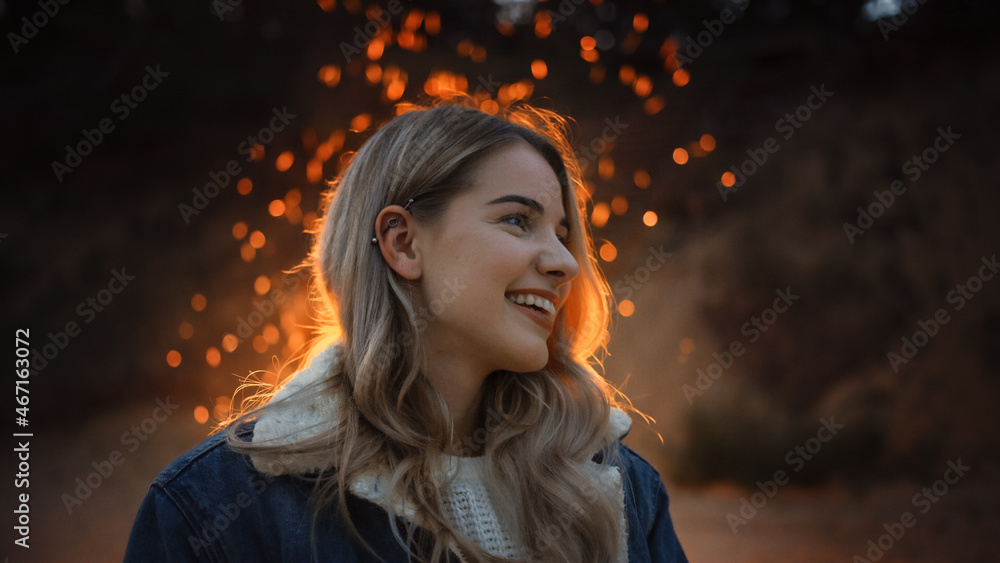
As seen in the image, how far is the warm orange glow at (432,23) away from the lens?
5.10 metres

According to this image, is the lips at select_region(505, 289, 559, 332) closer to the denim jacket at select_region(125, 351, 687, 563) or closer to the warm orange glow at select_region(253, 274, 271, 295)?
the denim jacket at select_region(125, 351, 687, 563)

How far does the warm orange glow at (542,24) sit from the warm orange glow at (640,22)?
0.59m

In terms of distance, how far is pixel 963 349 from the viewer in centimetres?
494

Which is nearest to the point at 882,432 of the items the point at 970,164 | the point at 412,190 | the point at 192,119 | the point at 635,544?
the point at 970,164

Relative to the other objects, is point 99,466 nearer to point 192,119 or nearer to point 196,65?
point 192,119

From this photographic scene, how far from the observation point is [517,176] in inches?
56.1

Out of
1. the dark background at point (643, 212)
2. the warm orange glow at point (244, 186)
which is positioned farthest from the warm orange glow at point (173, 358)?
the warm orange glow at point (244, 186)

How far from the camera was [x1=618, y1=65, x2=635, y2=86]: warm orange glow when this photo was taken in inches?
210

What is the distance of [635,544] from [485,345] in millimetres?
479

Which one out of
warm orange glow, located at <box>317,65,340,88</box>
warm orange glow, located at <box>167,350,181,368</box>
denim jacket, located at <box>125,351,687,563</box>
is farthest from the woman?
warm orange glow, located at <box>167,350,181,368</box>

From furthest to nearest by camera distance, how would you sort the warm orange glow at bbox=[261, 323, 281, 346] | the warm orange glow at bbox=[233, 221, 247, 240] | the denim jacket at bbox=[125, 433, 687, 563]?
the warm orange glow at bbox=[233, 221, 247, 240], the warm orange glow at bbox=[261, 323, 281, 346], the denim jacket at bbox=[125, 433, 687, 563]

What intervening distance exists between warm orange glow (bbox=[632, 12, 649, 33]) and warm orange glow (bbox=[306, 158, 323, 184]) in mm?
2428

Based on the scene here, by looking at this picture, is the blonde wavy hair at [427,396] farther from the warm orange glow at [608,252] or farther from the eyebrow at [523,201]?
the warm orange glow at [608,252]

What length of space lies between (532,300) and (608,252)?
13.2 feet
